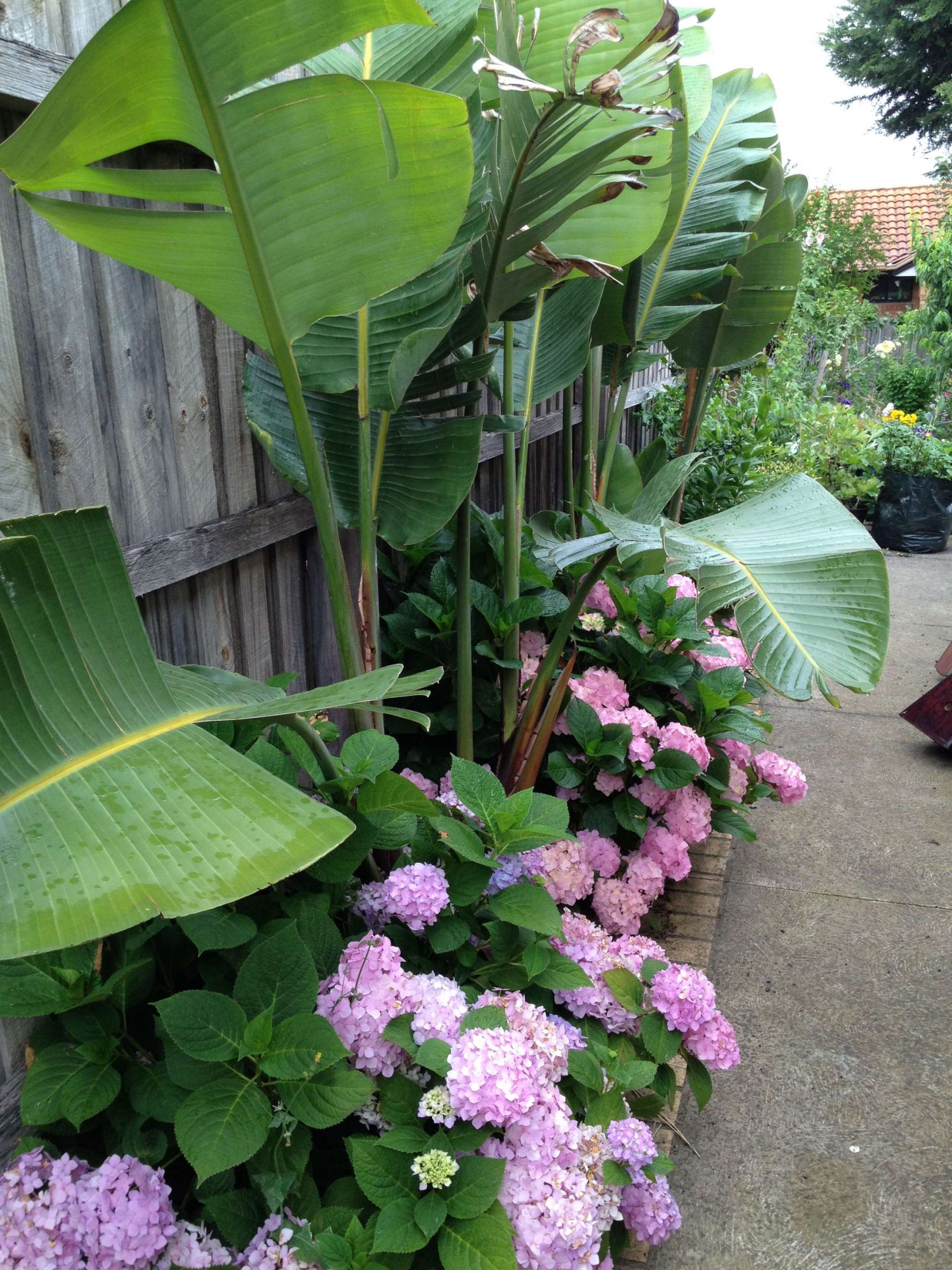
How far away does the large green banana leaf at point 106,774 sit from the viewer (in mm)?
844

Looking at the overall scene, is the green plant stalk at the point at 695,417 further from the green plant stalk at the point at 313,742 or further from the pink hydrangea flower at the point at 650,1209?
the pink hydrangea flower at the point at 650,1209

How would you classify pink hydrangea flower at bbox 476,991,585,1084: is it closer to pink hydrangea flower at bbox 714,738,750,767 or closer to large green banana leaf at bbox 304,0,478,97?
pink hydrangea flower at bbox 714,738,750,767

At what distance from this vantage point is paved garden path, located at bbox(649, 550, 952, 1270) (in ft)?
6.25

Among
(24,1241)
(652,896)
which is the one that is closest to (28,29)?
(24,1241)

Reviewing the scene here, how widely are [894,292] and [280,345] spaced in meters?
29.7

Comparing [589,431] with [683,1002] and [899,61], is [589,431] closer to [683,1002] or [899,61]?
[683,1002]

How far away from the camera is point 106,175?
1265 millimetres

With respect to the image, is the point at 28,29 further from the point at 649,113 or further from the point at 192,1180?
the point at 192,1180

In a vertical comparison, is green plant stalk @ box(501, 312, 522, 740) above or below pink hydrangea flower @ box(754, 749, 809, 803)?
above

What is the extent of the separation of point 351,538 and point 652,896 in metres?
1.37

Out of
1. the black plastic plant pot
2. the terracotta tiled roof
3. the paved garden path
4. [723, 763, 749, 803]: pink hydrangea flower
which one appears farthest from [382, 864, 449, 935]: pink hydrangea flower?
the terracotta tiled roof

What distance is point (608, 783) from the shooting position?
270 centimetres

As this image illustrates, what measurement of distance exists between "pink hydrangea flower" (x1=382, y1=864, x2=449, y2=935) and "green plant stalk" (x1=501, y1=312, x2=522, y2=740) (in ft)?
3.42

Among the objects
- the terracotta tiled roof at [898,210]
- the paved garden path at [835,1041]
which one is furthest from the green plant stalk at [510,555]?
the terracotta tiled roof at [898,210]
